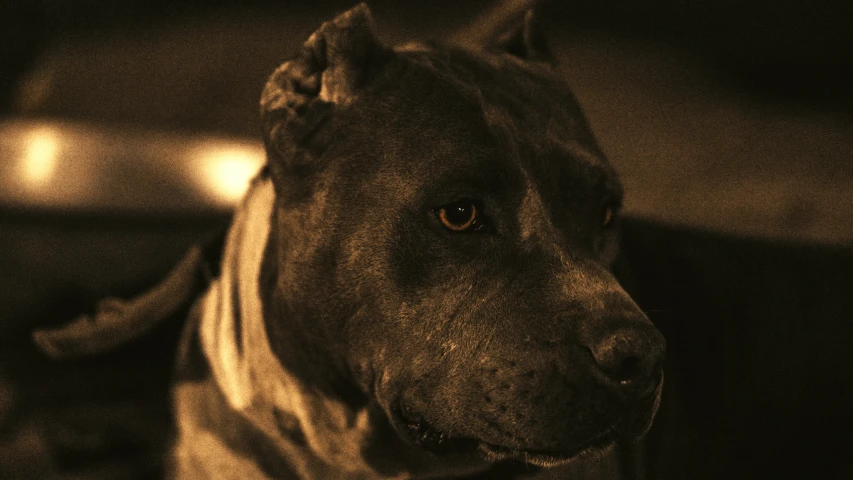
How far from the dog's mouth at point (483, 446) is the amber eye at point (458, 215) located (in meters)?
0.36

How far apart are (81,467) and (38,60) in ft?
4.71

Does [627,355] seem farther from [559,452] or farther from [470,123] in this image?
[470,123]

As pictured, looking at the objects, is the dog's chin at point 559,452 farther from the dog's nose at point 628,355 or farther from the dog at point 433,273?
the dog's nose at point 628,355

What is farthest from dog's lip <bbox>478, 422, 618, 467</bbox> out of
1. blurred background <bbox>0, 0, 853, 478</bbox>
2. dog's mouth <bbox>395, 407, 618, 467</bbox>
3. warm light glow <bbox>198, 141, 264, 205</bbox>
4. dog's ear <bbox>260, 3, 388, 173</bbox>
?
warm light glow <bbox>198, 141, 264, 205</bbox>

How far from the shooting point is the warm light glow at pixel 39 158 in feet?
10.1

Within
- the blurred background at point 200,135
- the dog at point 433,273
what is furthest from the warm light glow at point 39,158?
the dog at point 433,273

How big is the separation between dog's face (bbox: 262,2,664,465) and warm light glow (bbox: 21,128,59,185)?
1900mm

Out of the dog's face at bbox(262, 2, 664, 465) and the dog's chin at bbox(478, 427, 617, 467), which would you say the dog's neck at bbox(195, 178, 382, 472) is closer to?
the dog's face at bbox(262, 2, 664, 465)

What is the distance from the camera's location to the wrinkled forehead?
4.66 ft

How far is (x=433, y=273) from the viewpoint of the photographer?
140 centimetres

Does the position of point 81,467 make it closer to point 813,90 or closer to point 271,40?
point 271,40

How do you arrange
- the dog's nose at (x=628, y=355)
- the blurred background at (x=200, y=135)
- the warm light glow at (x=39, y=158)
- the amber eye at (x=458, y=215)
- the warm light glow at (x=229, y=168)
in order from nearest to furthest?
the dog's nose at (x=628, y=355) → the amber eye at (x=458, y=215) → the blurred background at (x=200, y=135) → the warm light glow at (x=229, y=168) → the warm light glow at (x=39, y=158)

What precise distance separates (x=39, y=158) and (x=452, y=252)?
2.35 metres

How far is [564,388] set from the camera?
4.19 feet
